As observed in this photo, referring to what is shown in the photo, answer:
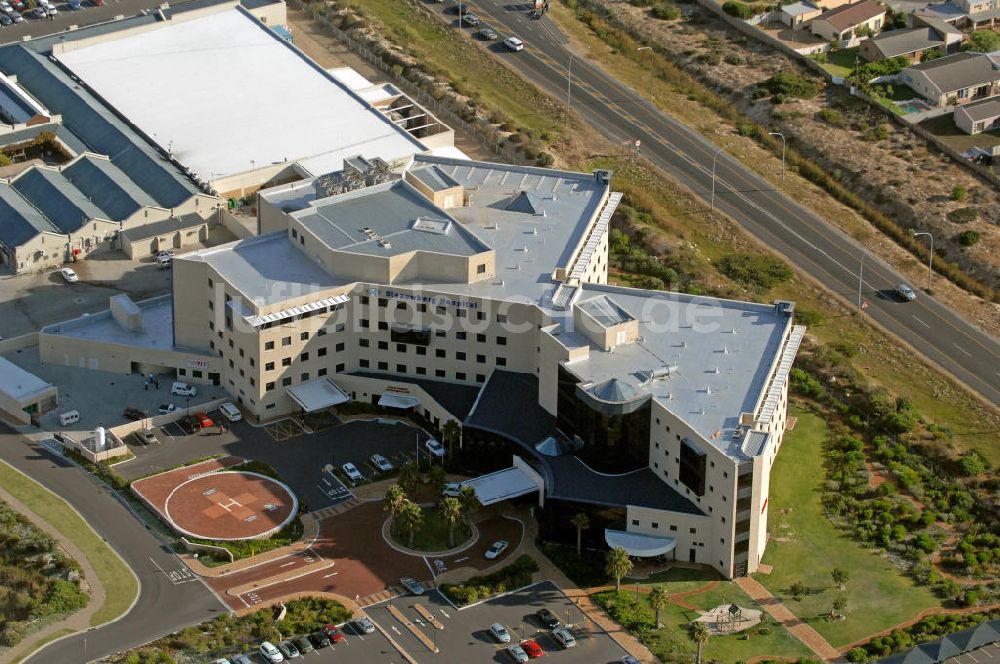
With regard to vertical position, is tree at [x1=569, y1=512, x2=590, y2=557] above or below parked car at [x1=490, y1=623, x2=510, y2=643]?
above

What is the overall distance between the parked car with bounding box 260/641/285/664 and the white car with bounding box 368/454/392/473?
1276 inches

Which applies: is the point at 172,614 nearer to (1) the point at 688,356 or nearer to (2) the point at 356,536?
(2) the point at 356,536

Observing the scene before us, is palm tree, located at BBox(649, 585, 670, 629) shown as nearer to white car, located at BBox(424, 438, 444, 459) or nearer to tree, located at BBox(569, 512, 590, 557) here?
tree, located at BBox(569, 512, 590, 557)

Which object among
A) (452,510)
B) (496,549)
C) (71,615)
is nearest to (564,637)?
(496,549)

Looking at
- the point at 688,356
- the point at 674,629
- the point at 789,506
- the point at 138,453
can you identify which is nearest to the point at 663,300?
the point at 688,356

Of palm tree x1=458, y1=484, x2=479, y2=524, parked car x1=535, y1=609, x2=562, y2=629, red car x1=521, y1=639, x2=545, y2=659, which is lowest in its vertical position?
red car x1=521, y1=639, x2=545, y2=659

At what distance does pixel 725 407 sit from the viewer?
7106 inches

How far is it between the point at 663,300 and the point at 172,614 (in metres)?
65.6

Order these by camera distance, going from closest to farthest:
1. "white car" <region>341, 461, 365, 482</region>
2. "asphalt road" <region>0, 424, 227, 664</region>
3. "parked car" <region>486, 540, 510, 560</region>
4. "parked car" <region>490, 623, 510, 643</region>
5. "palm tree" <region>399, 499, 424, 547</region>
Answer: "asphalt road" <region>0, 424, 227, 664</region> → "parked car" <region>490, 623, 510, 643</region> → "palm tree" <region>399, 499, 424, 547</region> → "parked car" <region>486, 540, 510, 560</region> → "white car" <region>341, 461, 365, 482</region>

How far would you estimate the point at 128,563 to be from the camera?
177 m

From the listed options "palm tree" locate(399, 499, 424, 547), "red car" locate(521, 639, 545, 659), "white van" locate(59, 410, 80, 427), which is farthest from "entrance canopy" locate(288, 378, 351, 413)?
"red car" locate(521, 639, 545, 659)

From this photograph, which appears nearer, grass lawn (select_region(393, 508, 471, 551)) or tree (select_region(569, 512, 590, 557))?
tree (select_region(569, 512, 590, 557))

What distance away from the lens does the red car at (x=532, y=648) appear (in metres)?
165

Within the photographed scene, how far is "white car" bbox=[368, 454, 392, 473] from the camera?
19200cm
